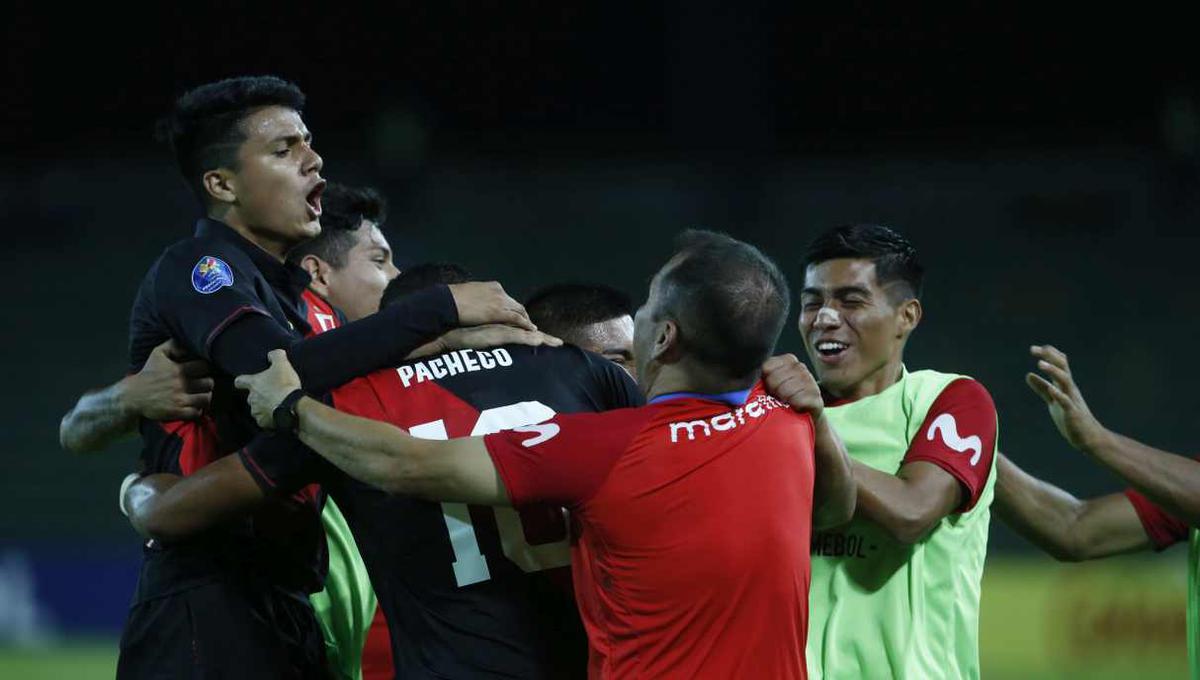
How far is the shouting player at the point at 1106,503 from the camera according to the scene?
411 cm

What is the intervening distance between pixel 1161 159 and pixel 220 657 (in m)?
15.2

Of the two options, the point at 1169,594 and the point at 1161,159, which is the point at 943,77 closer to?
the point at 1161,159

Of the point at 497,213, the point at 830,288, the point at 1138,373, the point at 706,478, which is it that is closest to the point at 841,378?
the point at 830,288

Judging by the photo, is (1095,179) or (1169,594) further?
(1095,179)

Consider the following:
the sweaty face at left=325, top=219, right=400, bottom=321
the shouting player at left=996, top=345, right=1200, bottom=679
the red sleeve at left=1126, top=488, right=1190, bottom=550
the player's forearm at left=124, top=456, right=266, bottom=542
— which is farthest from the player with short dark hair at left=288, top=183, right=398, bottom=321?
the red sleeve at left=1126, top=488, right=1190, bottom=550

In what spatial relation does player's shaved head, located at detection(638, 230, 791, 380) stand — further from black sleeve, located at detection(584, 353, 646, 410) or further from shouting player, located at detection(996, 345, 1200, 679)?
shouting player, located at detection(996, 345, 1200, 679)

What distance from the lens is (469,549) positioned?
3211 mm

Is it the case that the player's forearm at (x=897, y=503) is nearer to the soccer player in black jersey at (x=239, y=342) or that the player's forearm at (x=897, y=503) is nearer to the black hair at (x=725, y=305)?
the black hair at (x=725, y=305)

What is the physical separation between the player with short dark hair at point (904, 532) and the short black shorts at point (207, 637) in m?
1.41

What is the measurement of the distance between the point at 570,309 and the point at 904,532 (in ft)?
3.75

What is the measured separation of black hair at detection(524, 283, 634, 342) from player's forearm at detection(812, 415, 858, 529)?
3.25ft

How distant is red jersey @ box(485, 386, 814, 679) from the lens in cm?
294

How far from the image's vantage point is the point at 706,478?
2.97 metres

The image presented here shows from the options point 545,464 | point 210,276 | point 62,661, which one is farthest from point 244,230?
point 62,661
